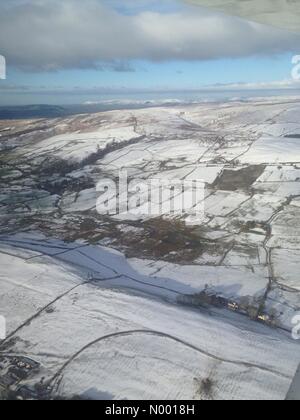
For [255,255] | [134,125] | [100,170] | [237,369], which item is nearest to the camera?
[237,369]

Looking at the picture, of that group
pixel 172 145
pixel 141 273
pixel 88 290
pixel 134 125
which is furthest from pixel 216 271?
pixel 134 125

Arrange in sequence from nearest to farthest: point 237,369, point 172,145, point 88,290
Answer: point 237,369, point 88,290, point 172,145

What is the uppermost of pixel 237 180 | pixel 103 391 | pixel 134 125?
pixel 134 125

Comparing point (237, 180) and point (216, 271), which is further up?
point (237, 180)

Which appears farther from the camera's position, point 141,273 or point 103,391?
point 141,273
